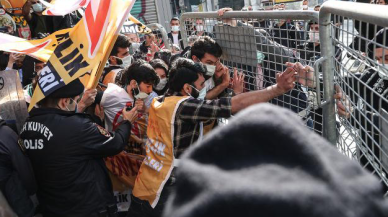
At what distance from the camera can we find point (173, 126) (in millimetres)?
2527

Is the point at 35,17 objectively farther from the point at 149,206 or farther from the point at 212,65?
the point at 149,206

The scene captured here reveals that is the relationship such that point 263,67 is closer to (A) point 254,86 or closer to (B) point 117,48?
(A) point 254,86

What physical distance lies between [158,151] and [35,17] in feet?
21.3

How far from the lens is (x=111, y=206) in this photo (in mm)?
2848

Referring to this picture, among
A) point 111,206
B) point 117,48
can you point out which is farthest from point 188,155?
point 117,48

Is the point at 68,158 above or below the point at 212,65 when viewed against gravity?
below

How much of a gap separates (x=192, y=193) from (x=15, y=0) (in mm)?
10221

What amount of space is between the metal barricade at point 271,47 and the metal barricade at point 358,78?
125 millimetres

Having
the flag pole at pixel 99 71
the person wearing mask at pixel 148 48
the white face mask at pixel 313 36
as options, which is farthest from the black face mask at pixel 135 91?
the person wearing mask at pixel 148 48

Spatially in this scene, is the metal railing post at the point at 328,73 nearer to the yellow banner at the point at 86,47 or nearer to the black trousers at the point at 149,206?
the black trousers at the point at 149,206

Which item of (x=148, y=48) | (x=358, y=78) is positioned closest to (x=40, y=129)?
(x=358, y=78)

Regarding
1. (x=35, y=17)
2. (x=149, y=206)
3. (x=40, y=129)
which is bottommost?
(x=149, y=206)

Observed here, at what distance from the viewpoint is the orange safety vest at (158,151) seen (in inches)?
100

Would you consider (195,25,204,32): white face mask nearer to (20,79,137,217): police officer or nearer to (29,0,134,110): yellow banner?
(29,0,134,110): yellow banner
